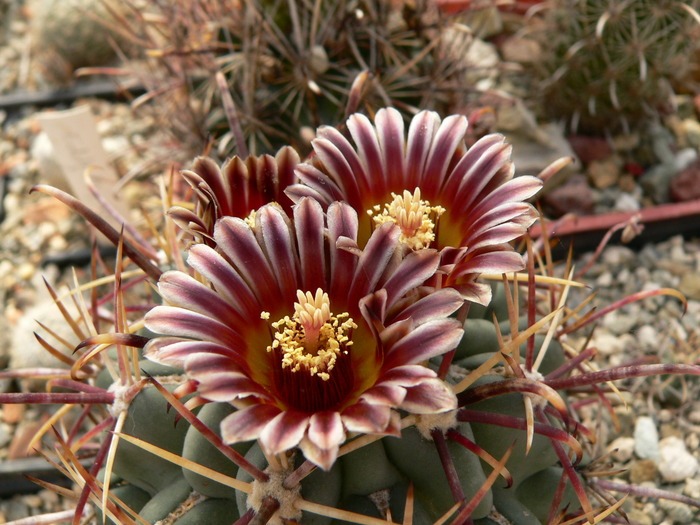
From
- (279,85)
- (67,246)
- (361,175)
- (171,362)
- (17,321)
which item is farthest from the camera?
(67,246)

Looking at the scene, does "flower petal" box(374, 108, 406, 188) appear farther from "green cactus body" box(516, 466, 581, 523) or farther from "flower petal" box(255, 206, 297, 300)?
"green cactus body" box(516, 466, 581, 523)

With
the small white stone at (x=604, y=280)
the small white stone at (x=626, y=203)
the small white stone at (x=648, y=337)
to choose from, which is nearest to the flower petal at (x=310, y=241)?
the small white stone at (x=648, y=337)

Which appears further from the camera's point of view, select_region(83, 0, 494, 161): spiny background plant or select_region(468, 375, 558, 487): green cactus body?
select_region(83, 0, 494, 161): spiny background plant

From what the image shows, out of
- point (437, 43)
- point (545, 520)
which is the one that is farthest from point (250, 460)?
point (437, 43)

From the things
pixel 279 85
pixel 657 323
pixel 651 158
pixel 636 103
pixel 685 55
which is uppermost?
pixel 279 85

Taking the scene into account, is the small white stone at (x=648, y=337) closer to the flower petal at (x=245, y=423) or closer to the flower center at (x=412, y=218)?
the flower center at (x=412, y=218)

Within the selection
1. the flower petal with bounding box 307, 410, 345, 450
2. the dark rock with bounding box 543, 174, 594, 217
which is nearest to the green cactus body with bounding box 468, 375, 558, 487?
the flower petal with bounding box 307, 410, 345, 450

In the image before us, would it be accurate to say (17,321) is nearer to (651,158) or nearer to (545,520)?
(545,520)
